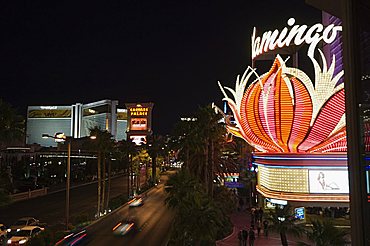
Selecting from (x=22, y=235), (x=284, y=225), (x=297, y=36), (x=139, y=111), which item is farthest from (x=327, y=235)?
(x=139, y=111)

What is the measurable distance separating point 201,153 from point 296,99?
15098mm

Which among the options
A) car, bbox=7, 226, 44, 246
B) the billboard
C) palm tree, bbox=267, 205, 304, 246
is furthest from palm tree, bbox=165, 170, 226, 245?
car, bbox=7, 226, 44, 246

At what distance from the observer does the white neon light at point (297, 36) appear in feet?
66.8

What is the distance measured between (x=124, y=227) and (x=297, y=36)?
17421 mm

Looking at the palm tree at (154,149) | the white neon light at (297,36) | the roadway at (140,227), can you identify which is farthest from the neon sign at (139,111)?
the white neon light at (297,36)

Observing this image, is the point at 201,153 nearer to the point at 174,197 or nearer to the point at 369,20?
the point at 174,197

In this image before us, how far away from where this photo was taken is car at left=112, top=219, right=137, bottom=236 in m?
22.6

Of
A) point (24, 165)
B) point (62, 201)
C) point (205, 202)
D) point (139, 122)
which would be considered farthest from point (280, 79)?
point (139, 122)

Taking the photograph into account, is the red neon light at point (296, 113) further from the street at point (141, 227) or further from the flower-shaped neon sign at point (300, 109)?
the street at point (141, 227)

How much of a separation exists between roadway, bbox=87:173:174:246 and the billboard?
9.44 m

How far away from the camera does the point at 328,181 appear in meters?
19.7

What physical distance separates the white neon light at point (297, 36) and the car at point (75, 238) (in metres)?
17.2

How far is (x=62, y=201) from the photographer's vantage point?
126ft

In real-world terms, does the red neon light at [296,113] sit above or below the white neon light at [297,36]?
below
